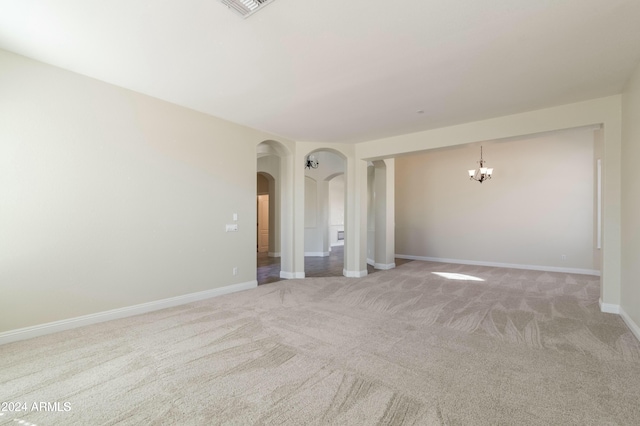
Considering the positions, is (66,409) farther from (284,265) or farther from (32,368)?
(284,265)

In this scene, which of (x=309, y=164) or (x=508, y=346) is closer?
(x=508, y=346)

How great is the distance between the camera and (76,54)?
9.46 feet

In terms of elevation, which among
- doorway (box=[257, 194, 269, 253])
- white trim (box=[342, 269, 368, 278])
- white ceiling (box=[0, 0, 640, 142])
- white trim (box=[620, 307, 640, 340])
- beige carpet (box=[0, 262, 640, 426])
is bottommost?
white trim (box=[342, 269, 368, 278])

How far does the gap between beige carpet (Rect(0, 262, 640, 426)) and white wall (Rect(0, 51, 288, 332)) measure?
462mm

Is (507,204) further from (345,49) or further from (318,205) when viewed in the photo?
(345,49)

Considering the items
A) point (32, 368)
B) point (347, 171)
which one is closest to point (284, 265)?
point (347, 171)

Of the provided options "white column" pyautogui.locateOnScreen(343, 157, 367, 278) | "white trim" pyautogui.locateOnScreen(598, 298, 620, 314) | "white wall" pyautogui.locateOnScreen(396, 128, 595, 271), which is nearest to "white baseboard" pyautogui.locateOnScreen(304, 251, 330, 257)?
"white wall" pyautogui.locateOnScreen(396, 128, 595, 271)

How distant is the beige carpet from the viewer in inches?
71.6

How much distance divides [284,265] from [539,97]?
16.4 ft

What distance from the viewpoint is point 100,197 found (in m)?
3.43

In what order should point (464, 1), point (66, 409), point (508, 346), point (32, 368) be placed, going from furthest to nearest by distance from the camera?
point (508, 346)
point (32, 368)
point (464, 1)
point (66, 409)

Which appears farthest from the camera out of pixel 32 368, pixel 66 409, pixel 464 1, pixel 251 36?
pixel 251 36

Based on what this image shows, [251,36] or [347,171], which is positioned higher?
[251,36]

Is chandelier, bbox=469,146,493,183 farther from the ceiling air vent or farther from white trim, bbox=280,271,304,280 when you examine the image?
the ceiling air vent
